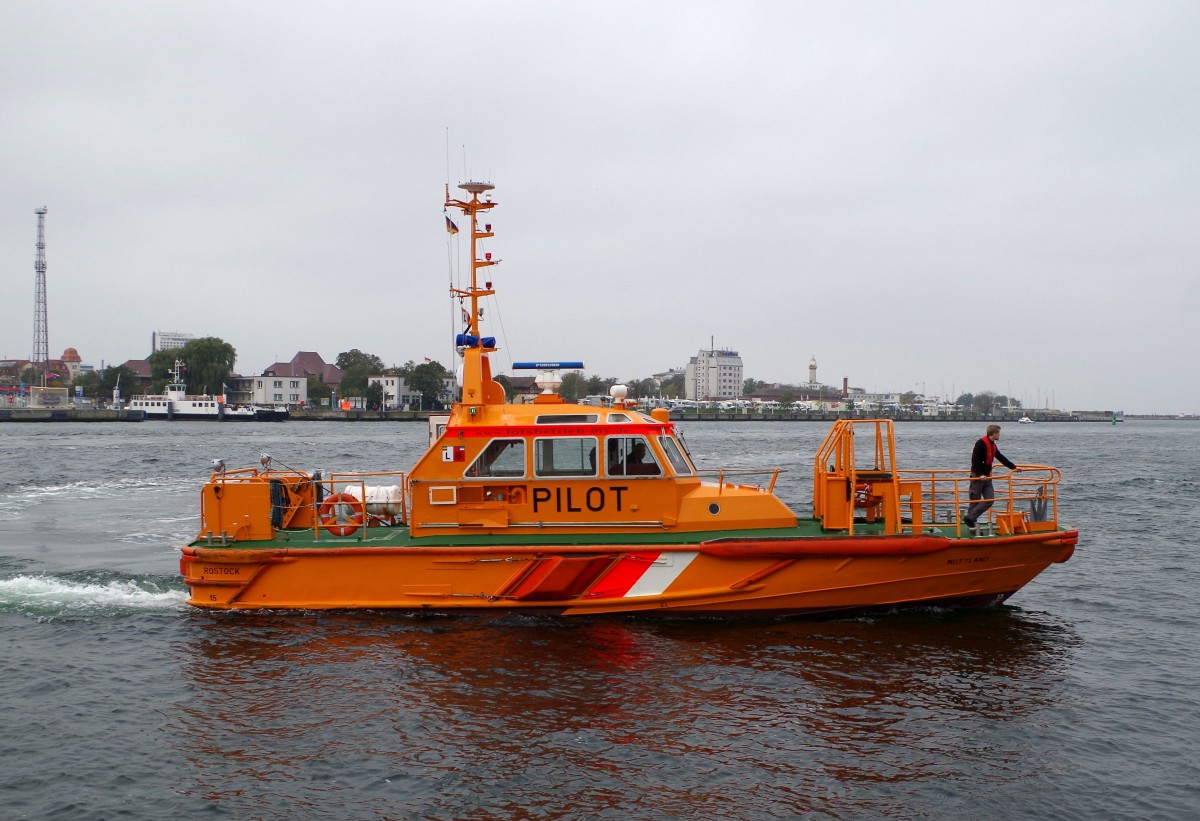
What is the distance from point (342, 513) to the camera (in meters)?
12.4

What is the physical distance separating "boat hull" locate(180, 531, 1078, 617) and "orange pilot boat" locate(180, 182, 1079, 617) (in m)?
0.02

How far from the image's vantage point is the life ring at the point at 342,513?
1158 centimetres

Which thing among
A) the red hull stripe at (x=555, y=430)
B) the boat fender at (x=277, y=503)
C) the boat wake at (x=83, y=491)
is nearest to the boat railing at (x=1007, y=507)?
the red hull stripe at (x=555, y=430)

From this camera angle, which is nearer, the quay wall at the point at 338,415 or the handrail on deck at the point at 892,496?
the handrail on deck at the point at 892,496

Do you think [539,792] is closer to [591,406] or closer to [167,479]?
[591,406]

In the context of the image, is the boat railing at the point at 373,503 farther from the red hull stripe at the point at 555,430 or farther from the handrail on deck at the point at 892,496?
the handrail on deck at the point at 892,496

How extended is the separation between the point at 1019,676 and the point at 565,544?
5.11 m

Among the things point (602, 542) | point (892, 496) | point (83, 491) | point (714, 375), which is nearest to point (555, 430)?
point (602, 542)

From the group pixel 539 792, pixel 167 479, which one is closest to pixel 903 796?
pixel 539 792

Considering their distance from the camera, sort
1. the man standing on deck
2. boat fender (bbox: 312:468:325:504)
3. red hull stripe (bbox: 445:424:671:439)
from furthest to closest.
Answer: boat fender (bbox: 312:468:325:504)
the man standing on deck
red hull stripe (bbox: 445:424:671:439)

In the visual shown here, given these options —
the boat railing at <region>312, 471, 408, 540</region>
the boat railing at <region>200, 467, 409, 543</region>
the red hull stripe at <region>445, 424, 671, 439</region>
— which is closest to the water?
the boat railing at <region>200, 467, 409, 543</region>

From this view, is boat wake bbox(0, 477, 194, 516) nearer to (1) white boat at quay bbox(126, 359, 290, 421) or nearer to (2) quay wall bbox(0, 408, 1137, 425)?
(2) quay wall bbox(0, 408, 1137, 425)

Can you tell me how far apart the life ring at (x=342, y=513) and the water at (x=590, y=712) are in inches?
49.3

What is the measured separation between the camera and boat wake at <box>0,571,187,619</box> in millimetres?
11523
